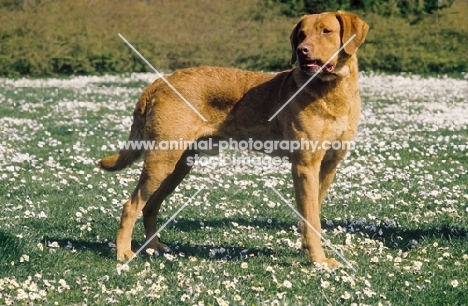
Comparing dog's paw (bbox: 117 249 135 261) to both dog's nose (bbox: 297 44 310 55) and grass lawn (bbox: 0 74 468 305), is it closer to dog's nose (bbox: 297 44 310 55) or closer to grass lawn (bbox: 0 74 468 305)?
grass lawn (bbox: 0 74 468 305)

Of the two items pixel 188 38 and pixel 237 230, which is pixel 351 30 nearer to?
pixel 237 230

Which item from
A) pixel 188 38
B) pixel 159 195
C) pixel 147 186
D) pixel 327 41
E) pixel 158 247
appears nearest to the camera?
pixel 327 41

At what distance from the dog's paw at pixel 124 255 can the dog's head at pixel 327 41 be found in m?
2.29

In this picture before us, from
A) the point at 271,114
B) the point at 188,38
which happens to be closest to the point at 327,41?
the point at 271,114

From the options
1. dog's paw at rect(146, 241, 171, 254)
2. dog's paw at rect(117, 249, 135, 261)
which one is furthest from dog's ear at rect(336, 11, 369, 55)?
dog's paw at rect(117, 249, 135, 261)

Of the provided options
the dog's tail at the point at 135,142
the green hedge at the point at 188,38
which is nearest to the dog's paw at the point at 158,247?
the dog's tail at the point at 135,142

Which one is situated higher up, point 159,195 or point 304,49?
point 304,49

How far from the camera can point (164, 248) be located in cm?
642

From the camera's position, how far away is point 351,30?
19.7 ft

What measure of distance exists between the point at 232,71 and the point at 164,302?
267 cm

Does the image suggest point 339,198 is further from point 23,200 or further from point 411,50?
point 411,50

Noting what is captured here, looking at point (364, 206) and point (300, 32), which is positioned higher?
point (300, 32)

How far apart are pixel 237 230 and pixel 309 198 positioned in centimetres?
127

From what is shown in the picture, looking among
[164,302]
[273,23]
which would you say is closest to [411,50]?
[273,23]
